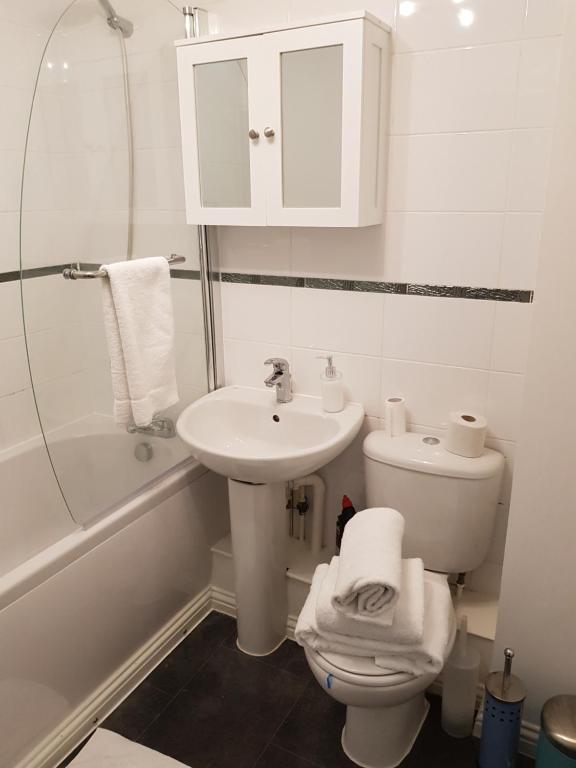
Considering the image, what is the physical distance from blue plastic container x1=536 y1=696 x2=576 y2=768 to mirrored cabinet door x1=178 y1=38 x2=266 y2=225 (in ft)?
4.83

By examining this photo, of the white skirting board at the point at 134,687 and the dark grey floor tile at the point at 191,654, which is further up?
the white skirting board at the point at 134,687

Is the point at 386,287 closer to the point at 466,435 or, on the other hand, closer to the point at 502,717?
the point at 466,435

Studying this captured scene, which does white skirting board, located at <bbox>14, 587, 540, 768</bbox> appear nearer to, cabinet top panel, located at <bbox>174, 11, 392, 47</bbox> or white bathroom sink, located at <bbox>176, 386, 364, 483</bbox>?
white bathroom sink, located at <bbox>176, 386, 364, 483</bbox>

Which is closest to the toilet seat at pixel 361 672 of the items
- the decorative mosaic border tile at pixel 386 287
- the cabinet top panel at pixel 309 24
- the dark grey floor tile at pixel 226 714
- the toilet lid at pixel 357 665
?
the toilet lid at pixel 357 665

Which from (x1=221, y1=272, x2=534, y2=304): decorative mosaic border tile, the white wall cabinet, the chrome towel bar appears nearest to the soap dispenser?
(x1=221, y1=272, x2=534, y2=304): decorative mosaic border tile

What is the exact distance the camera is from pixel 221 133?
5.64 ft

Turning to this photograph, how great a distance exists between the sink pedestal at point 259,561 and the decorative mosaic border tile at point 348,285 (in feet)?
2.17

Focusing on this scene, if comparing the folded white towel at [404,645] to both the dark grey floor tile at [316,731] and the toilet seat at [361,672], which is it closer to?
the toilet seat at [361,672]

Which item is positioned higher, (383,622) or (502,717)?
(383,622)

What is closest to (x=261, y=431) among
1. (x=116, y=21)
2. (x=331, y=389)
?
(x=331, y=389)

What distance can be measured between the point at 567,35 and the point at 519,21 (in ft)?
1.27

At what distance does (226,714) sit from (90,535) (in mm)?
685

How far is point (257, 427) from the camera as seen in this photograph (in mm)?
1976

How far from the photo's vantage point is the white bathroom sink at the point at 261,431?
163 cm
